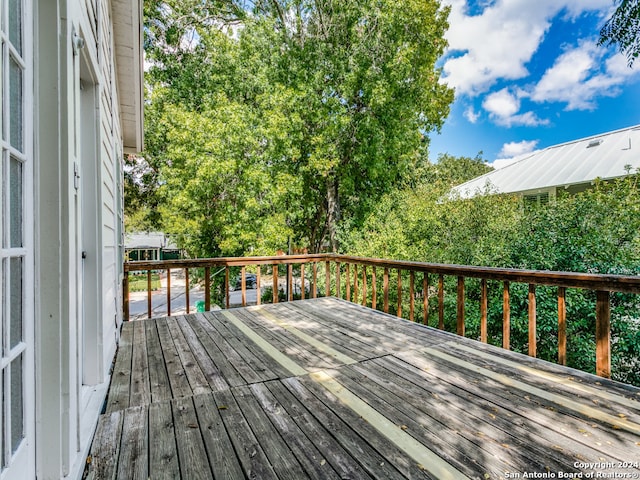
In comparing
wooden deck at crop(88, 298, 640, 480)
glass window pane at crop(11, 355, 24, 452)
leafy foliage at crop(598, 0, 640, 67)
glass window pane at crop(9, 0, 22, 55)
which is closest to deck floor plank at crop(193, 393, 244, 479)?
wooden deck at crop(88, 298, 640, 480)

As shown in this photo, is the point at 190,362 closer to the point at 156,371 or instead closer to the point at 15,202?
the point at 156,371

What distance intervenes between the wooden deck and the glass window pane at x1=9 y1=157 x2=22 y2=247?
113cm

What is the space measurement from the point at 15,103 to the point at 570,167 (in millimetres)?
10607

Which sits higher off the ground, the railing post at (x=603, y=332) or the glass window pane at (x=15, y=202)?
the glass window pane at (x=15, y=202)

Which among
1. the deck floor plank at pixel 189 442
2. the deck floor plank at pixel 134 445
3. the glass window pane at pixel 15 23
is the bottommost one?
the deck floor plank at pixel 134 445

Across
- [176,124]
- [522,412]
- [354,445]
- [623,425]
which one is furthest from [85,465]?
[176,124]

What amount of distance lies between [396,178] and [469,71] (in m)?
7.45

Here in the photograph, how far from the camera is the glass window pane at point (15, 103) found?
2.99 ft

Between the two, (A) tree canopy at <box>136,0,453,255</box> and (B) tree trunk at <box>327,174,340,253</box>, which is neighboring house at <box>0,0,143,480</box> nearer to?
(A) tree canopy at <box>136,0,453,255</box>

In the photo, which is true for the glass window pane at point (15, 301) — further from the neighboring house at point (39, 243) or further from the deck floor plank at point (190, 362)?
the deck floor plank at point (190, 362)

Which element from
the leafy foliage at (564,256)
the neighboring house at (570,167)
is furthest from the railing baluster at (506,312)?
the neighboring house at (570,167)

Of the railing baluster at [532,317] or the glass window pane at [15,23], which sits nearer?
the glass window pane at [15,23]

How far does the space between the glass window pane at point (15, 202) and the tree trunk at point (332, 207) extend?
934cm

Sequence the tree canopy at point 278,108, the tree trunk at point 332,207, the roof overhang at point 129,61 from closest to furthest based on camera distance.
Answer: the roof overhang at point 129,61 < the tree canopy at point 278,108 < the tree trunk at point 332,207
